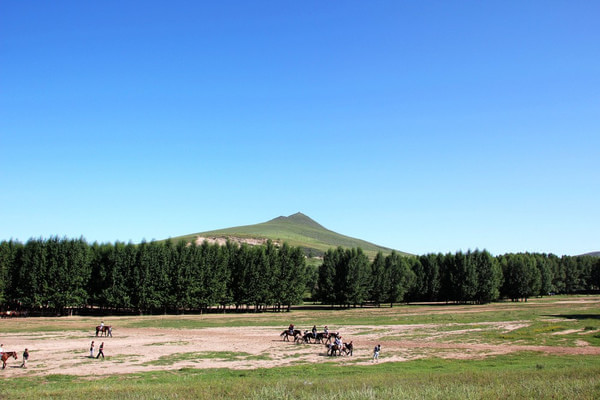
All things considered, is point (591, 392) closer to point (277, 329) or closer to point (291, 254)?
point (277, 329)

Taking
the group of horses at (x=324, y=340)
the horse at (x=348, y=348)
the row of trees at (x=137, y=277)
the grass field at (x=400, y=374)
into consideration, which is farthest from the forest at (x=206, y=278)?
the horse at (x=348, y=348)

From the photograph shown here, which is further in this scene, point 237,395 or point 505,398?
point 237,395

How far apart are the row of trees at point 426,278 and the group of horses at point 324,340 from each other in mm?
71615

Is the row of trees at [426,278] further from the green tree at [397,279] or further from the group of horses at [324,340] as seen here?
the group of horses at [324,340]

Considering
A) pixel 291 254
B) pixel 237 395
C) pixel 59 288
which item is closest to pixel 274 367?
pixel 237 395

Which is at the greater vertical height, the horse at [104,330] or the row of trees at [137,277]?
the row of trees at [137,277]

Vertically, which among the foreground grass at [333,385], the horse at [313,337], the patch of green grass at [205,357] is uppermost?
the foreground grass at [333,385]

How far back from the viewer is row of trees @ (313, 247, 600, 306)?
12888cm

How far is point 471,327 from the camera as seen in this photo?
6431 cm

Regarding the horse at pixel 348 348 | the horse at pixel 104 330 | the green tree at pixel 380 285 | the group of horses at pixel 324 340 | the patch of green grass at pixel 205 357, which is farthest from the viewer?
the green tree at pixel 380 285

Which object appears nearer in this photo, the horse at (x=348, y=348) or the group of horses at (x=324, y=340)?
the horse at (x=348, y=348)

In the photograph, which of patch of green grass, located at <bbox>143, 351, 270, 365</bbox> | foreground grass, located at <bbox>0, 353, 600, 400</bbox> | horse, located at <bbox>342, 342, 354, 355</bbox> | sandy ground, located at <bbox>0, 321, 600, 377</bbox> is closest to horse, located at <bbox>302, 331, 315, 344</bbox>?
sandy ground, located at <bbox>0, 321, 600, 377</bbox>

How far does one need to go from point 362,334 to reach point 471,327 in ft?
59.8

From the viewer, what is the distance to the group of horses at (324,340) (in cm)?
4212
